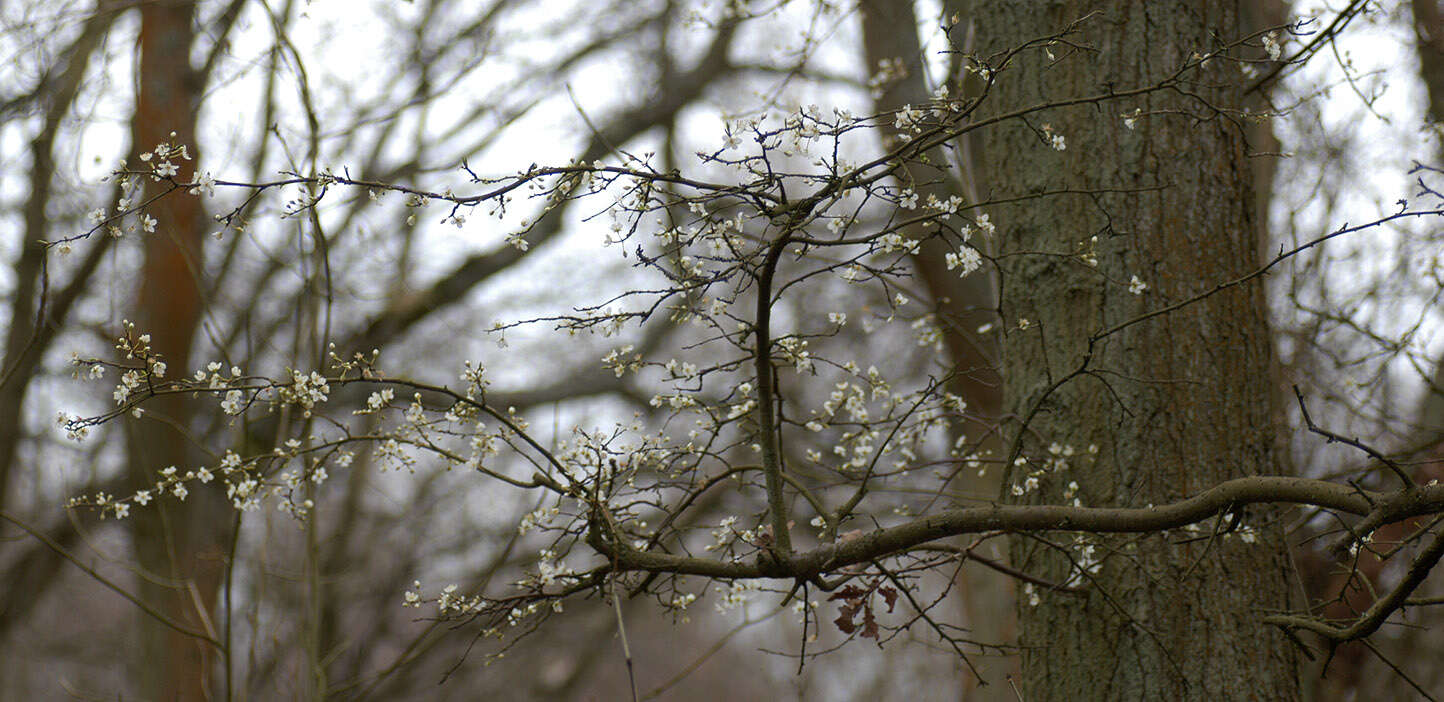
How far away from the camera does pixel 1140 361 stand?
104 inches

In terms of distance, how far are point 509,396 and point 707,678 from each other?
1399 cm

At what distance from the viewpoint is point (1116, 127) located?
2.77 m

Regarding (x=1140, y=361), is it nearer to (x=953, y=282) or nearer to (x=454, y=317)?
(x=953, y=282)

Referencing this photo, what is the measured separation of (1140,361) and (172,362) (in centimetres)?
462

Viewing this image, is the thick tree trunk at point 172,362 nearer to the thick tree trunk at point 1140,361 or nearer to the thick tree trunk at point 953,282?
the thick tree trunk at point 953,282

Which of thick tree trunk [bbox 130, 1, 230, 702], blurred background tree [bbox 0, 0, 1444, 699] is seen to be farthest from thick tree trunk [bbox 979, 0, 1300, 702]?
thick tree trunk [bbox 130, 1, 230, 702]

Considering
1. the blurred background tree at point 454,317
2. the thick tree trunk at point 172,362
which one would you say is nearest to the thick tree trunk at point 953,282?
the blurred background tree at point 454,317

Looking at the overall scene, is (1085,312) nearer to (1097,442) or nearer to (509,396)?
(1097,442)

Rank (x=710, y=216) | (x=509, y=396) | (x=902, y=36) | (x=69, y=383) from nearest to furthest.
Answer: (x=710, y=216)
(x=902, y=36)
(x=69, y=383)
(x=509, y=396)

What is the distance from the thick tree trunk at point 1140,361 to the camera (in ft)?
8.09

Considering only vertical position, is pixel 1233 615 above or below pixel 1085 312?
below

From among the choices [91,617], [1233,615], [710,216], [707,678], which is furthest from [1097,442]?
[707,678]

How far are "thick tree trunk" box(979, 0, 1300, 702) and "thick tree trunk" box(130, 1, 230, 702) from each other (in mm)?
A: 3727

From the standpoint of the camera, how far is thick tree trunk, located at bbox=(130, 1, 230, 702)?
15.6 ft
